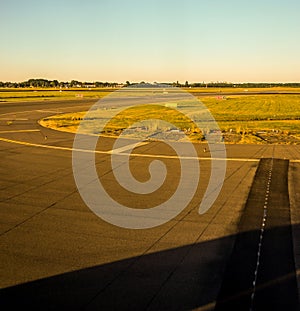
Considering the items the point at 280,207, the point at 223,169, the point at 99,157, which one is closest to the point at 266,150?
the point at 223,169

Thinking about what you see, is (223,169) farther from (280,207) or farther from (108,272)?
(108,272)

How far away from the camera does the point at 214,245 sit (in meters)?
11.4

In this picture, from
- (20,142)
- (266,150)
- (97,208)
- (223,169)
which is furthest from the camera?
(20,142)

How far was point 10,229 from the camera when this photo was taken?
12547 millimetres

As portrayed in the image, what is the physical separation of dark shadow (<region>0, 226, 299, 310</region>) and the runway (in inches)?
0.9

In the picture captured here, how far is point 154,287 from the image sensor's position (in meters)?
8.94

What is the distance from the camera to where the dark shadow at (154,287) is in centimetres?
821

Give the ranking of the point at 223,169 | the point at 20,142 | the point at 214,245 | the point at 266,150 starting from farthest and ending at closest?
the point at 20,142 < the point at 266,150 < the point at 223,169 < the point at 214,245

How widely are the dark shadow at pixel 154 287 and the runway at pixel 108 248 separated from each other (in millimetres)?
24

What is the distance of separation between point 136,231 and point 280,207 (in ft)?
19.8

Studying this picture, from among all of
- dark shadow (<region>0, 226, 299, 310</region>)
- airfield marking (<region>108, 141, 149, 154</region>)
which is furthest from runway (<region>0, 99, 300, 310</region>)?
airfield marking (<region>108, 141, 149, 154</region>)

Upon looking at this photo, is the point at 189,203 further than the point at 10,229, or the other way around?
the point at 189,203

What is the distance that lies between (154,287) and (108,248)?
2.62 m

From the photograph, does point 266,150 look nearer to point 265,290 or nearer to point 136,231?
point 136,231
